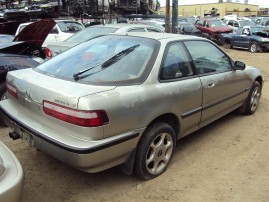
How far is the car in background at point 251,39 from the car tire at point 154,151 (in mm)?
15029

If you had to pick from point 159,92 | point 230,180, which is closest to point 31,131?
point 159,92

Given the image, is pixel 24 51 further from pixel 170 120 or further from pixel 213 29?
pixel 213 29

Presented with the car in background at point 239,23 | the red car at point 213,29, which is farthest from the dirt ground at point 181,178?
the car in background at point 239,23

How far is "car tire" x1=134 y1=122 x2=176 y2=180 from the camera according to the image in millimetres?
3240

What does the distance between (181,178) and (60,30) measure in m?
9.86

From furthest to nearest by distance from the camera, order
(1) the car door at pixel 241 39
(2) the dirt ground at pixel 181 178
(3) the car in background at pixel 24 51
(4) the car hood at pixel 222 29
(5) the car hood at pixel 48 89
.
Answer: (4) the car hood at pixel 222 29
(1) the car door at pixel 241 39
(3) the car in background at pixel 24 51
(2) the dirt ground at pixel 181 178
(5) the car hood at pixel 48 89

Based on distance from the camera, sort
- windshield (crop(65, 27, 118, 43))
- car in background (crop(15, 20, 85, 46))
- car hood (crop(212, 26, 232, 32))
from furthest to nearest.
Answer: car hood (crop(212, 26, 232, 32))
car in background (crop(15, 20, 85, 46))
windshield (crop(65, 27, 118, 43))

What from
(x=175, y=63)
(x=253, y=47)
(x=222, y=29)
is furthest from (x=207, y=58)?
(x=222, y=29)

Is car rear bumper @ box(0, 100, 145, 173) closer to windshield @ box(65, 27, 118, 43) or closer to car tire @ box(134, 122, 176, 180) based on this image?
car tire @ box(134, 122, 176, 180)

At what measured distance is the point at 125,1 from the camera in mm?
21031

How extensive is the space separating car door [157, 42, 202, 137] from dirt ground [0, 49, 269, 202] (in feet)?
1.53

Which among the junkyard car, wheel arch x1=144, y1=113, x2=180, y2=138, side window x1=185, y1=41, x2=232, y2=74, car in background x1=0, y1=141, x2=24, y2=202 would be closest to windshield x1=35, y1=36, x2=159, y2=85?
the junkyard car

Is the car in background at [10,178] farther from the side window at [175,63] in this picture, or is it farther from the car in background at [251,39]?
the car in background at [251,39]

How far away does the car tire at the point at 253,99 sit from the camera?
17.8ft
